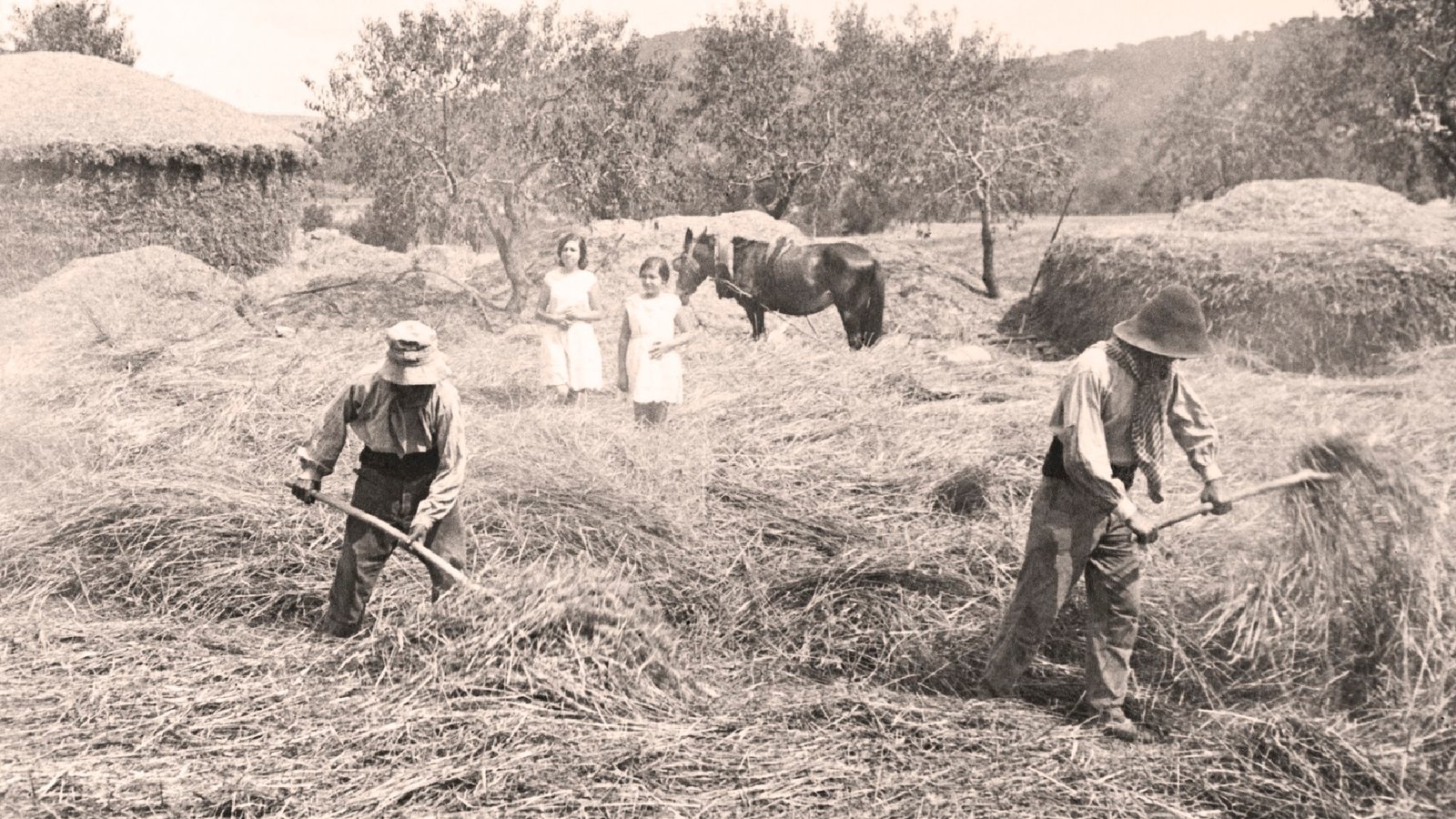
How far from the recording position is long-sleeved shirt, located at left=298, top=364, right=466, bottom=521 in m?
4.36

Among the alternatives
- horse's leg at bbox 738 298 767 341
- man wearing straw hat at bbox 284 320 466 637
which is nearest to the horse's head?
horse's leg at bbox 738 298 767 341

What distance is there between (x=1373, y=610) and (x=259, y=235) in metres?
12.8

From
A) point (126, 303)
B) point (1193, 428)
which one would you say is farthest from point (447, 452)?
point (126, 303)

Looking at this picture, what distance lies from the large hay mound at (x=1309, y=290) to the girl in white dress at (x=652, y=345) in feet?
19.5

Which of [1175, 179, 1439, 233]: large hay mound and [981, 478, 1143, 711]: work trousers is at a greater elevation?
[1175, 179, 1439, 233]: large hay mound

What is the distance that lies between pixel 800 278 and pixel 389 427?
779cm

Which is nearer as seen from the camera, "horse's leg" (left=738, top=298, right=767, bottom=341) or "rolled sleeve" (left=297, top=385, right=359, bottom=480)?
"rolled sleeve" (left=297, top=385, right=359, bottom=480)

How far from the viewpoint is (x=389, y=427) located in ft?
14.4

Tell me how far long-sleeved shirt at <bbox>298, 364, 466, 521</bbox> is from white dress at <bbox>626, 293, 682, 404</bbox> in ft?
10.5

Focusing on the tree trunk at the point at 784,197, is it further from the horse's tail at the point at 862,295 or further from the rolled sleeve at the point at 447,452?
the rolled sleeve at the point at 447,452

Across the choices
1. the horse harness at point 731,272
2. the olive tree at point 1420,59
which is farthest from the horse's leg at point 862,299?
the olive tree at point 1420,59

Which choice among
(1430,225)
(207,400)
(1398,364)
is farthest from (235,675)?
(1430,225)

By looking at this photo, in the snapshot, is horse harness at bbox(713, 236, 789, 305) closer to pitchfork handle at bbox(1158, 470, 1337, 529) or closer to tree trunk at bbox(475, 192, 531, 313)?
tree trunk at bbox(475, 192, 531, 313)

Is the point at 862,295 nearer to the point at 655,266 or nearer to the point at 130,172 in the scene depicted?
the point at 655,266
